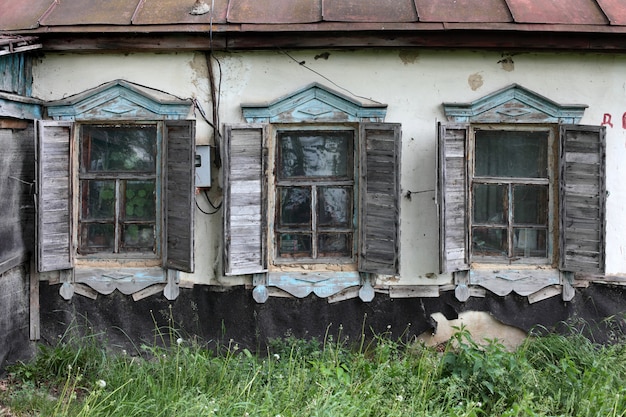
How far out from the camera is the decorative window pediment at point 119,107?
213 inches

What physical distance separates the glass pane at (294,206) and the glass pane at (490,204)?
4.96 feet

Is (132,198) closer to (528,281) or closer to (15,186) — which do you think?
(15,186)

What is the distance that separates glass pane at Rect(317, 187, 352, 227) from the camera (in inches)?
219

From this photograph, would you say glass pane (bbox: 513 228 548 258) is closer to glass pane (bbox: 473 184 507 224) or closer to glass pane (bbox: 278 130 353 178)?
glass pane (bbox: 473 184 507 224)

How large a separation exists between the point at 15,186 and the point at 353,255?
2969 millimetres

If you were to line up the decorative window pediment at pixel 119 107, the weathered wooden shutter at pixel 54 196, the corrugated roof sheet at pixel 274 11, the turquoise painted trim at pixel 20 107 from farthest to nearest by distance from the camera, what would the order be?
the decorative window pediment at pixel 119 107
the corrugated roof sheet at pixel 274 11
the weathered wooden shutter at pixel 54 196
the turquoise painted trim at pixel 20 107

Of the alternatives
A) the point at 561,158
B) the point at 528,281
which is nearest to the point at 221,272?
the point at 528,281

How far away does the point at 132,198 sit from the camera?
558 centimetres

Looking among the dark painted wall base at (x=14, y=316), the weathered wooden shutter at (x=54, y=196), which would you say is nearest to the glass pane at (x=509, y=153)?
the weathered wooden shutter at (x=54, y=196)

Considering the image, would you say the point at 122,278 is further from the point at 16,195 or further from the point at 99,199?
the point at 16,195

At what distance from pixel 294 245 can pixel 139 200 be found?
1.45 meters

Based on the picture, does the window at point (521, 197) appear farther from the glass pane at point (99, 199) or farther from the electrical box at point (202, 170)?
the glass pane at point (99, 199)

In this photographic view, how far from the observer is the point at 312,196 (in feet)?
18.2

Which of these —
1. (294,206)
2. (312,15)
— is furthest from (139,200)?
(312,15)
